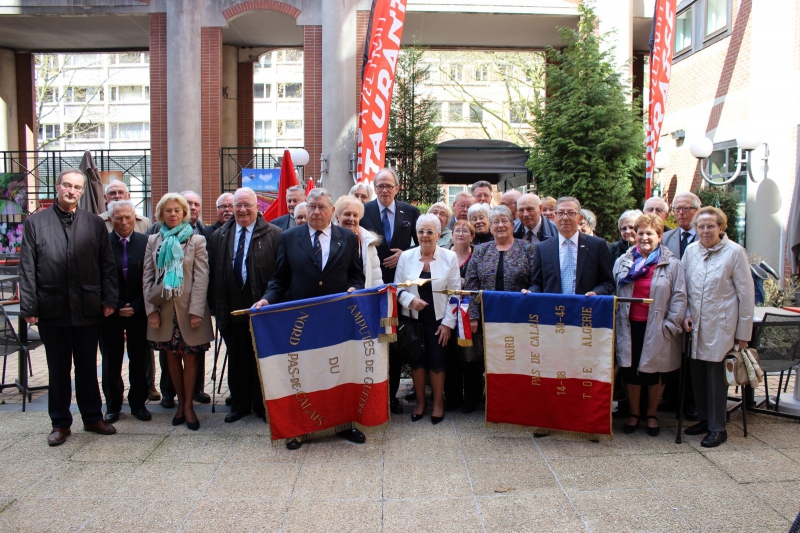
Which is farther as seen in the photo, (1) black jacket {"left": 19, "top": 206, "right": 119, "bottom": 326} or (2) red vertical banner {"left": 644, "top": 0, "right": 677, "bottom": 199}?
(2) red vertical banner {"left": 644, "top": 0, "right": 677, "bottom": 199}

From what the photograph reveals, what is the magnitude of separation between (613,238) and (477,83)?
141 feet

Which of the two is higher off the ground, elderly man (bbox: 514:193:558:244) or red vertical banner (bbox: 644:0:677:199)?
red vertical banner (bbox: 644:0:677:199)

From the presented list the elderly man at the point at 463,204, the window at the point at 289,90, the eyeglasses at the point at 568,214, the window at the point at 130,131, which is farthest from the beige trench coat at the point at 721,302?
the window at the point at 130,131

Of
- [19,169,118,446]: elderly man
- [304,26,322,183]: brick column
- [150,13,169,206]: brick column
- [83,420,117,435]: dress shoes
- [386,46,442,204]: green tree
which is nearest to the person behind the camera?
[19,169,118,446]: elderly man

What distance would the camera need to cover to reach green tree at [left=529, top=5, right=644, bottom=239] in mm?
13719

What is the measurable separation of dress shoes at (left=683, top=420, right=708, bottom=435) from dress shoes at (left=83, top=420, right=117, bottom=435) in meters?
4.94

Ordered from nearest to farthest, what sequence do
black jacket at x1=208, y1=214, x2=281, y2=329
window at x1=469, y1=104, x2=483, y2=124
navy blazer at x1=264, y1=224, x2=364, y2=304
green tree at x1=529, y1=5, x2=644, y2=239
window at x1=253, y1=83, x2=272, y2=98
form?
1. navy blazer at x1=264, y1=224, x2=364, y2=304
2. black jacket at x1=208, y1=214, x2=281, y2=329
3. green tree at x1=529, y1=5, x2=644, y2=239
4. window at x1=469, y1=104, x2=483, y2=124
5. window at x1=253, y1=83, x2=272, y2=98

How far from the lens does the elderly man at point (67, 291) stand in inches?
210

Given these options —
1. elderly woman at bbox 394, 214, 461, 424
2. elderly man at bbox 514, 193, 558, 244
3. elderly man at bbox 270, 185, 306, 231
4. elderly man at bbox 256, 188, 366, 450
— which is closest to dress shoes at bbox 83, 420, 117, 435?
elderly man at bbox 256, 188, 366, 450

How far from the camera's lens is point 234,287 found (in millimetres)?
5961

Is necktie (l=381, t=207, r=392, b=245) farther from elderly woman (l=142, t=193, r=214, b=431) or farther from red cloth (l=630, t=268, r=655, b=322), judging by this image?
red cloth (l=630, t=268, r=655, b=322)

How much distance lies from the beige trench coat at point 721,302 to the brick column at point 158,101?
14669 mm

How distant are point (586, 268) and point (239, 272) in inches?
120

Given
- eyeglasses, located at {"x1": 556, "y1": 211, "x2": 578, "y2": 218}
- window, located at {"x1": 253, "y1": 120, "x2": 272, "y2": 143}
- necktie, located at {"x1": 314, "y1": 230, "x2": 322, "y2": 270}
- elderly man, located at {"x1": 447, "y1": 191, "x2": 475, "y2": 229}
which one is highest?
window, located at {"x1": 253, "y1": 120, "x2": 272, "y2": 143}
